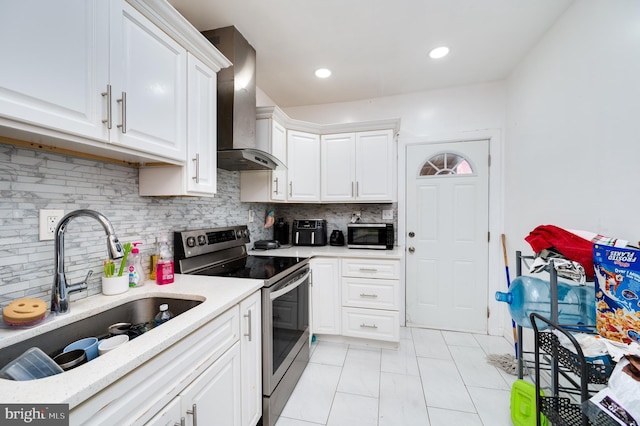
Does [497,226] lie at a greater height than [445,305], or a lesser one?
greater

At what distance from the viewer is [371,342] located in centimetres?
240

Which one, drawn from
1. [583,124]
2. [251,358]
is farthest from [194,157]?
[583,124]

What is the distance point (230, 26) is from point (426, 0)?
1314mm

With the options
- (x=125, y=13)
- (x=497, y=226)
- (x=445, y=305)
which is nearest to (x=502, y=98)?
(x=497, y=226)

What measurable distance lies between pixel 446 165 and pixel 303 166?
1558 millimetres

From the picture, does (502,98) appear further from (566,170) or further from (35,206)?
(35,206)

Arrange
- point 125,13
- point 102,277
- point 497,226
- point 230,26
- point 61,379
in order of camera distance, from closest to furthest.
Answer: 1. point 61,379
2. point 125,13
3. point 102,277
4. point 230,26
5. point 497,226

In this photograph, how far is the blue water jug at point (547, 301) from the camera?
1.28 meters

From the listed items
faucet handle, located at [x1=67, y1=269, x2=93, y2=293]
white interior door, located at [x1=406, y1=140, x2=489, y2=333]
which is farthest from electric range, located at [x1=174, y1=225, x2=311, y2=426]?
white interior door, located at [x1=406, y1=140, x2=489, y2=333]

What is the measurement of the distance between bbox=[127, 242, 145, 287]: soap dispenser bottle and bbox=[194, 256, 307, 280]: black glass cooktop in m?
0.33

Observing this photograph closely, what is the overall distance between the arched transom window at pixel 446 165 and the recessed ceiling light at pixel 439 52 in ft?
3.20

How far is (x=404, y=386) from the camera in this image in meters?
1.85

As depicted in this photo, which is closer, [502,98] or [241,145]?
[241,145]

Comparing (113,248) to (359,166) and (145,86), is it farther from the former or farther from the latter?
(359,166)
